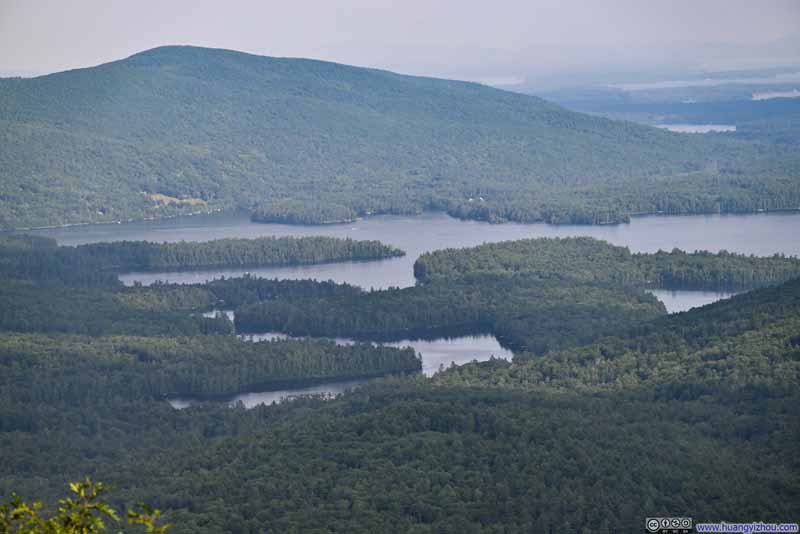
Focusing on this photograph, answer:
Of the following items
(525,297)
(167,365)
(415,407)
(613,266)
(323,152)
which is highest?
(323,152)

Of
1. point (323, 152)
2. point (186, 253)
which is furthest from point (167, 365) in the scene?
point (323, 152)

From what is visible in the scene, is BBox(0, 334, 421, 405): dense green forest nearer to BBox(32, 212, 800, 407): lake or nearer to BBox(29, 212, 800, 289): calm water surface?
BBox(32, 212, 800, 407): lake

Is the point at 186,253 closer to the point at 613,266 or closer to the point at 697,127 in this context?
the point at 613,266

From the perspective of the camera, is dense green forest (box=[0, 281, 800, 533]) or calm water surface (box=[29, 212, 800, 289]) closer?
dense green forest (box=[0, 281, 800, 533])

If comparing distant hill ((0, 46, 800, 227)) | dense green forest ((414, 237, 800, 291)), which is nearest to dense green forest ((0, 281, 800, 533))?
dense green forest ((414, 237, 800, 291))

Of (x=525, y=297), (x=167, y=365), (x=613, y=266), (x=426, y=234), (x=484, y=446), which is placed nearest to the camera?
(x=484, y=446)

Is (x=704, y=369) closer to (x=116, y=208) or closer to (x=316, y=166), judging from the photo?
(x=116, y=208)

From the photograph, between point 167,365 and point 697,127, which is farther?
point 697,127
